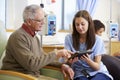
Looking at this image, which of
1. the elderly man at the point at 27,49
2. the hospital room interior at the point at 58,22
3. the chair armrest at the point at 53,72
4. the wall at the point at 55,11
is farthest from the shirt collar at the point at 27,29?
the wall at the point at 55,11

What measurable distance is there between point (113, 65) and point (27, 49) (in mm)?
1099

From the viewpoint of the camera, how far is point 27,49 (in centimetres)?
221

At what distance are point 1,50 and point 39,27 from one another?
55 centimetres

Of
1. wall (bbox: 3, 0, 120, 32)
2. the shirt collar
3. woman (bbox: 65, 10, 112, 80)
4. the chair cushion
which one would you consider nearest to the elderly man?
the shirt collar

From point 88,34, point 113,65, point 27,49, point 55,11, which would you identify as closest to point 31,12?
point 27,49

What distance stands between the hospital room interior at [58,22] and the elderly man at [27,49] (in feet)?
0.50

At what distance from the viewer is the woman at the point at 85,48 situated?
2539 millimetres

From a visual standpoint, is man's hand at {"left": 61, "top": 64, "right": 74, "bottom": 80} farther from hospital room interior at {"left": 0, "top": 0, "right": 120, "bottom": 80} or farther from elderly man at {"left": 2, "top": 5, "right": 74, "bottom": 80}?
elderly man at {"left": 2, "top": 5, "right": 74, "bottom": 80}

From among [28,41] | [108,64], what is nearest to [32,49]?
[28,41]

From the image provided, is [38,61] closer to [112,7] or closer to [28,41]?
[28,41]

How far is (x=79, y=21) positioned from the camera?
2549 millimetres

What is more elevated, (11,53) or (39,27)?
(39,27)

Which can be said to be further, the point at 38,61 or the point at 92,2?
the point at 92,2

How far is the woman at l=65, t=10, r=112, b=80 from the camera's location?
2539 millimetres
